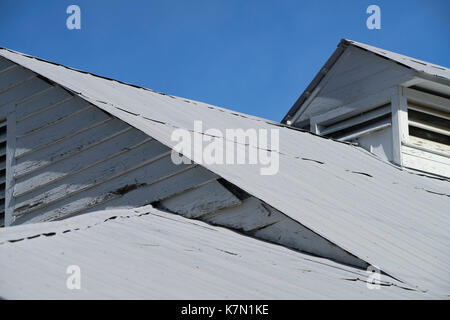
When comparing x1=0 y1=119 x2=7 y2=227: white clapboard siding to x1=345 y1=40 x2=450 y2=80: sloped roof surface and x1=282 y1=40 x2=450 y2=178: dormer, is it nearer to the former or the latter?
x1=282 y1=40 x2=450 y2=178: dormer

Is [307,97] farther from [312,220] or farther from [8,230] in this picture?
[8,230]

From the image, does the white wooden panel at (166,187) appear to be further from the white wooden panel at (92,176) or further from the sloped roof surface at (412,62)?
the sloped roof surface at (412,62)

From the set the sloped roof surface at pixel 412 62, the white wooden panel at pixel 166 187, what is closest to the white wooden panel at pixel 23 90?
the white wooden panel at pixel 166 187

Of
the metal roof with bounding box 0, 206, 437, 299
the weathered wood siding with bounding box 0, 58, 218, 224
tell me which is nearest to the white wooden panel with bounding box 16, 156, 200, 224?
the weathered wood siding with bounding box 0, 58, 218, 224

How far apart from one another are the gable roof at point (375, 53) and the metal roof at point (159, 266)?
6.42m

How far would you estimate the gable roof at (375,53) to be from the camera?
40.8ft

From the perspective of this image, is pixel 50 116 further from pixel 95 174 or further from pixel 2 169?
pixel 95 174

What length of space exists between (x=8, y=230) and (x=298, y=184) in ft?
9.83

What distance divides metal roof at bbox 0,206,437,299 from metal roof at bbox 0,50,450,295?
46 centimetres

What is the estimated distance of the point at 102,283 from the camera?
486 centimetres

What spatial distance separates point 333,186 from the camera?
8430 mm

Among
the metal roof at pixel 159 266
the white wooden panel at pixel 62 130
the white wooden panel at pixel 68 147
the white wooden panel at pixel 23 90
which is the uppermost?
the white wooden panel at pixel 23 90

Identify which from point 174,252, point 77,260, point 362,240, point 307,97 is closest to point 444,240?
point 362,240

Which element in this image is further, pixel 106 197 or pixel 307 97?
pixel 307 97
